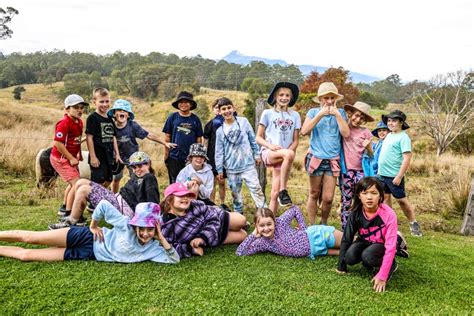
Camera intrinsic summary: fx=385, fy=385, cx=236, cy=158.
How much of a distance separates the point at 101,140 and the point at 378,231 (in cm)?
392

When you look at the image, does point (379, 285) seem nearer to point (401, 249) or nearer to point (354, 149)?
point (401, 249)

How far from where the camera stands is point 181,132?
19.6 feet

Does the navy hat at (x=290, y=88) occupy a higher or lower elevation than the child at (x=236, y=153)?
higher

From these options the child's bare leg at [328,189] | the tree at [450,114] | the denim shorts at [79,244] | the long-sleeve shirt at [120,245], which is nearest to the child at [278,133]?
the child's bare leg at [328,189]

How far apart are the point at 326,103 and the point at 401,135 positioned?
148cm

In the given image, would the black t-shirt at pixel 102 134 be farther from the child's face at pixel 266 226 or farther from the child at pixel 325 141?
the child at pixel 325 141

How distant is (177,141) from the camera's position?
19.6 ft

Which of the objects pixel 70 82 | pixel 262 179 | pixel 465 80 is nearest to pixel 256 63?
pixel 70 82

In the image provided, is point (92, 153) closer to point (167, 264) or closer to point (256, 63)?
point (167, 264)

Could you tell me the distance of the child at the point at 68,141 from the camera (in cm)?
520

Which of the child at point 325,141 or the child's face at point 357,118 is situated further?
the child's face at point 357,118

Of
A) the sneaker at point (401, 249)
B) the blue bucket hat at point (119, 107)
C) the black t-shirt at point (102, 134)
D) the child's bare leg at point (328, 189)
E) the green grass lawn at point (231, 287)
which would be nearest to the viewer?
the green grass lawn at point (231, 287)

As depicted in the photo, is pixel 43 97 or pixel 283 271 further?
pixel 43 97

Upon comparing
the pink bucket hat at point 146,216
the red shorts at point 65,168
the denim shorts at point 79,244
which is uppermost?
the red shorts at point 65,168
